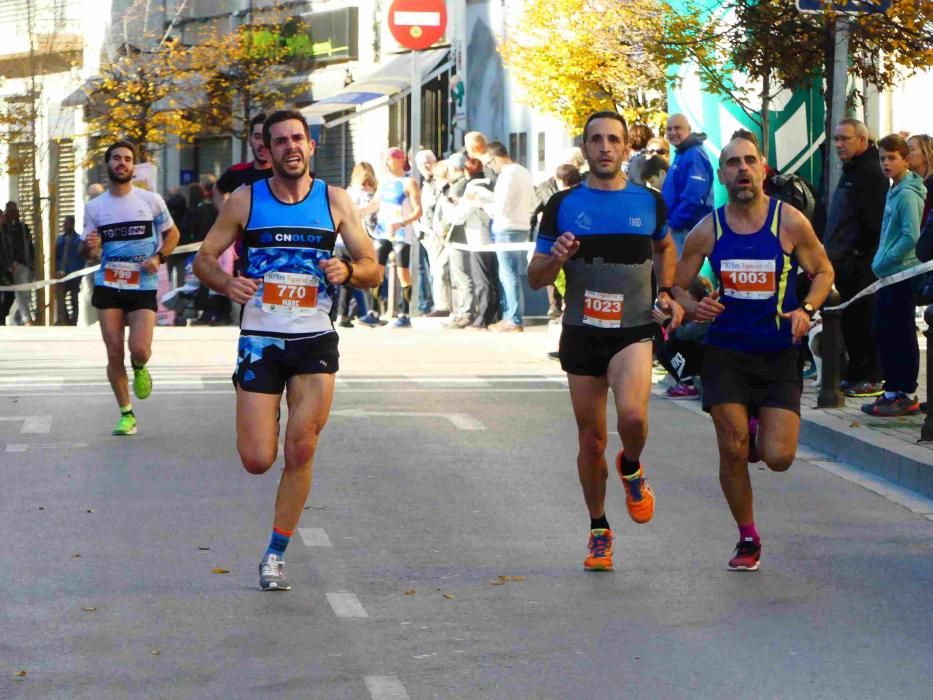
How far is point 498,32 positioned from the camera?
3659 centimetres

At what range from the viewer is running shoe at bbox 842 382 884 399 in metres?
15.0

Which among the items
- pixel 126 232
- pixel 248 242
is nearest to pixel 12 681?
pixel 248 242

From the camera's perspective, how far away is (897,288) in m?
13.7

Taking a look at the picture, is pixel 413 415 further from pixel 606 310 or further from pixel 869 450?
pixel 606 310

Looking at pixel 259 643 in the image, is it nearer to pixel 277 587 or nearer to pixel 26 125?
pixel 277 587

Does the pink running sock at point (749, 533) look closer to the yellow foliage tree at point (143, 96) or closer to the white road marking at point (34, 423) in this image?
the white road marking at point (34, 423)

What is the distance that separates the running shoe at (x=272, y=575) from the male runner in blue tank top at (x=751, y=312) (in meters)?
1.83

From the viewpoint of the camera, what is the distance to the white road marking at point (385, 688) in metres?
6.39

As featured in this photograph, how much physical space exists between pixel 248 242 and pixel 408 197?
16.9 m

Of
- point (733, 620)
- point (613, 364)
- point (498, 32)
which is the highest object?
point (498, 32)

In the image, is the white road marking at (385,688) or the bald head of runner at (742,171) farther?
the bald head of runner at (742,171)

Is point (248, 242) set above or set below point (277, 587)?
above

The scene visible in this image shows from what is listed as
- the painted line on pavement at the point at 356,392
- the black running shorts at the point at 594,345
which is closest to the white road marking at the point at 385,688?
the black running shorts at the point at 594,345

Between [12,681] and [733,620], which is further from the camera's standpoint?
[733,620]
